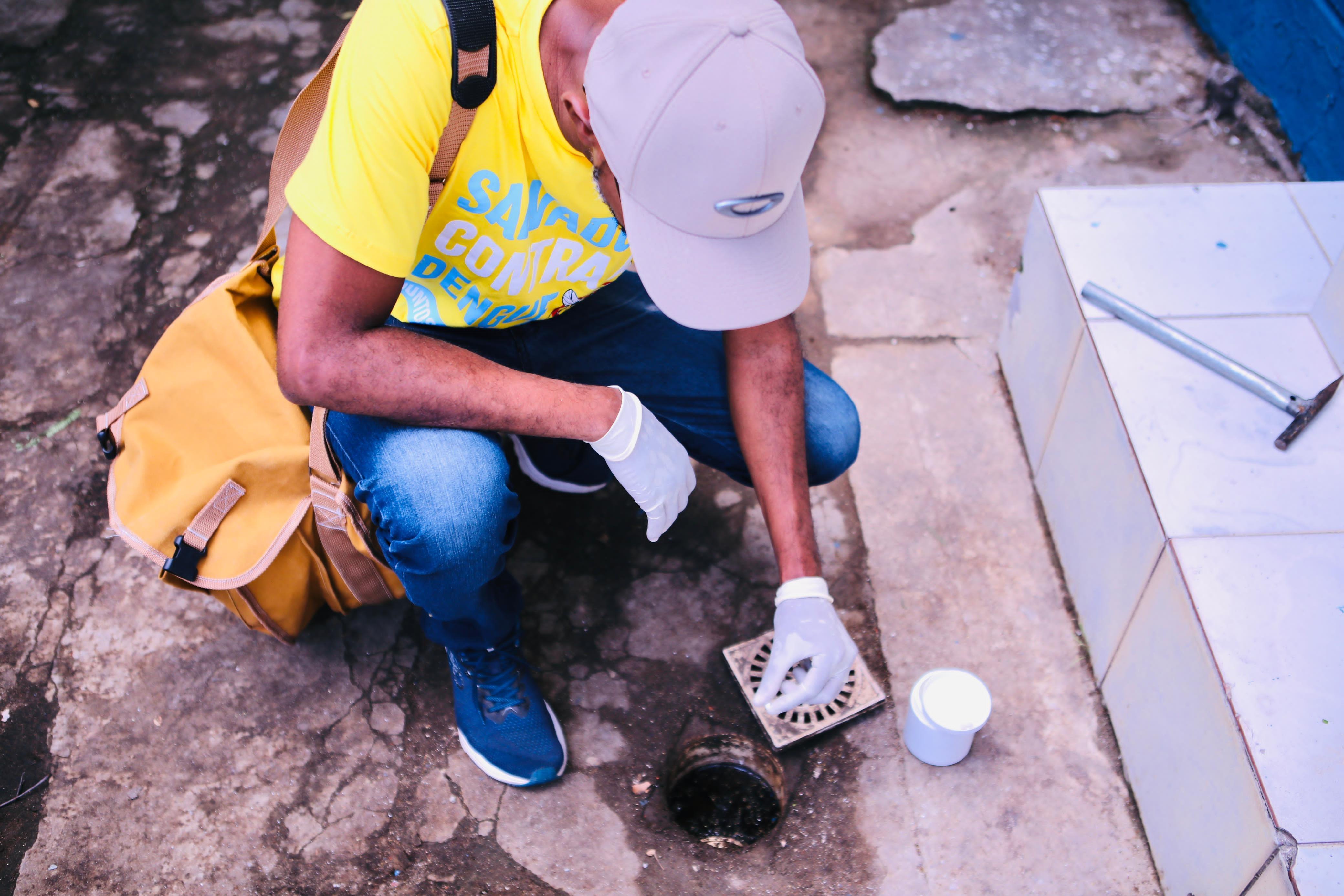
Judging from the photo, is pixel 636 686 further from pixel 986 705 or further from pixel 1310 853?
pixel 1310 853

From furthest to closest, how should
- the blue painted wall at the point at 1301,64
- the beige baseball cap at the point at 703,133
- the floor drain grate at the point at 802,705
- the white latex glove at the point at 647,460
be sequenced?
1. the blue painted wall at the point at 1301,64
2. the floor drain grate at the point at 802,705
3. the white latex glove at the point at 647,460
4. the beige baseball cap at the point at 703,133

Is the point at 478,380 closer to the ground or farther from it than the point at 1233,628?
farther from it

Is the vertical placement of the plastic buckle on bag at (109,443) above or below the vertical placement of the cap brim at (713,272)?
below

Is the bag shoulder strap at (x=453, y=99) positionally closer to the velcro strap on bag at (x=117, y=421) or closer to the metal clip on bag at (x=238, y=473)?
the metal clip on bag at (x=238, y=473)

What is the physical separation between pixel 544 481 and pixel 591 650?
40 centimetres

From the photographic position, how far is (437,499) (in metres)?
1.47

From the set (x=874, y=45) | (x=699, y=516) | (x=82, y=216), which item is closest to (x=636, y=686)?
(x=699, y=516)

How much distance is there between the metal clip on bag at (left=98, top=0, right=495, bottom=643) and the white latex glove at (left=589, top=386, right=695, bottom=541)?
434mm

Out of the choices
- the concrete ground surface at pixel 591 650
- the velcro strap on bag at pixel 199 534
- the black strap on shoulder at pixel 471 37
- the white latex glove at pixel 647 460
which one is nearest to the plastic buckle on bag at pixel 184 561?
the velcro strap on bag at pixel 199 534

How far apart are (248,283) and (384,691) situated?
0.79 metres

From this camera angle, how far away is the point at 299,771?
176 centimetres

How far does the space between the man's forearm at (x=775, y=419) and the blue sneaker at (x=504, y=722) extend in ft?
1.66

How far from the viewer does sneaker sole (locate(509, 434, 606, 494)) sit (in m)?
2.11

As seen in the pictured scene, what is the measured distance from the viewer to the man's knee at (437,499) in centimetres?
147
